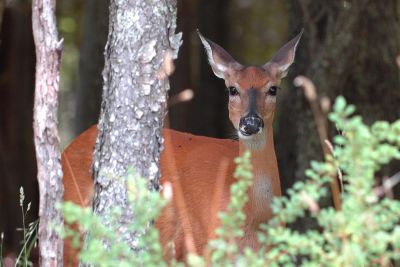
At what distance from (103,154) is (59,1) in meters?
8.65

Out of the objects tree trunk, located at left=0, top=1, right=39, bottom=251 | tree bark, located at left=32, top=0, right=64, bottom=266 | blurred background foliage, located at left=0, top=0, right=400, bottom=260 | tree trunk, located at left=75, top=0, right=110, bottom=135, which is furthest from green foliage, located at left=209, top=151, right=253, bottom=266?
tree trunk, located at left=0, top=1, right=39, bottom=251

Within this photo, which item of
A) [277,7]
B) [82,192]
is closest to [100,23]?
[82,192]

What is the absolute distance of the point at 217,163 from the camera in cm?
756

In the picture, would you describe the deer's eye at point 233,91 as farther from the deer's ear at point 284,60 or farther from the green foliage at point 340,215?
the green foliage at point 340,215

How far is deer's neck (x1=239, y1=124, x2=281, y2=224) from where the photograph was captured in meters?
6.82

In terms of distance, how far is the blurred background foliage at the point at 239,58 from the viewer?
29.6 feet

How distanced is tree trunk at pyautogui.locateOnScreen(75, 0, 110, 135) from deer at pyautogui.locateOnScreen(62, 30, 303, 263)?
3.43 meters

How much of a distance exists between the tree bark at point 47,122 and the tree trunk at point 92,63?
5.51 m

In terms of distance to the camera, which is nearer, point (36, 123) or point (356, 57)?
point (36, 123)

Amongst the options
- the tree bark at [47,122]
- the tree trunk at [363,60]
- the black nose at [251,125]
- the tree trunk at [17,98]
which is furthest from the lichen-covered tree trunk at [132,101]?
the tree trunk at [17,98]

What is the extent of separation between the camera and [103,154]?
5.78 meters

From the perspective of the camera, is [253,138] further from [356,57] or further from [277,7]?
[277,7]

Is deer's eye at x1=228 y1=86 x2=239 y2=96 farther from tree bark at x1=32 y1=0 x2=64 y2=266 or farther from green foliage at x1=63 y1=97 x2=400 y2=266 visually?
green foliage at x1=63 y1=97 x2=400 y2=266

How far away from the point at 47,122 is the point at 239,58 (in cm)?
1376
